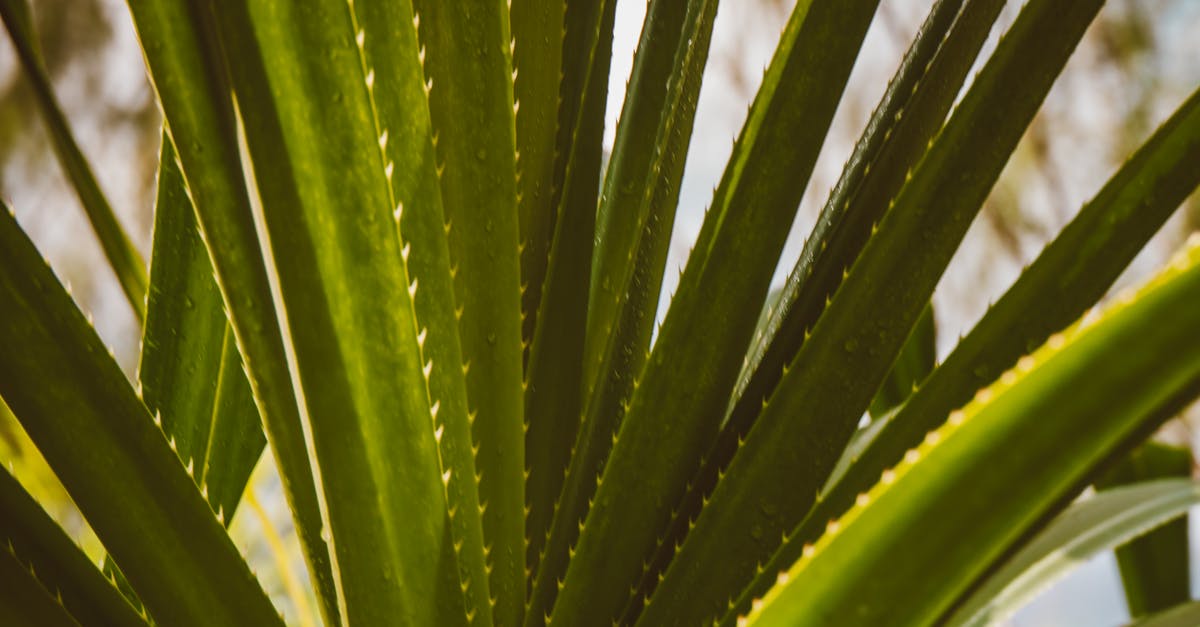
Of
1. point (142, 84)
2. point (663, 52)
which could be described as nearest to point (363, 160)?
point (663, 52)

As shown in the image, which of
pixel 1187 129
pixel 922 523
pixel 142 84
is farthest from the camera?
pixel 142 84

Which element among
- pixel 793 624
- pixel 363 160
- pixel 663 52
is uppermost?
pixel 663 52

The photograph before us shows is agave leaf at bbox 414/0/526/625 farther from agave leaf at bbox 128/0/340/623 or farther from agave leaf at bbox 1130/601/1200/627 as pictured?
agave leaf at bbox 1130/601/1200/627

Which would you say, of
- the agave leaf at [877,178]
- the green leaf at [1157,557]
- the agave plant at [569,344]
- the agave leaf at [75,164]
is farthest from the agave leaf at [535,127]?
the green leaf at [1157,557]

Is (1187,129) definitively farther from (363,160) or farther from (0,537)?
(0,537)

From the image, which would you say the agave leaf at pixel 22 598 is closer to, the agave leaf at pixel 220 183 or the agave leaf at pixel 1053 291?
the agave leaf at pixel 220 183

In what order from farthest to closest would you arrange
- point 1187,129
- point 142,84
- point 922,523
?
point 142,84 < point 1187,129 < point 922,523

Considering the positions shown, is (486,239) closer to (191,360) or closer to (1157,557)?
(191,360)
